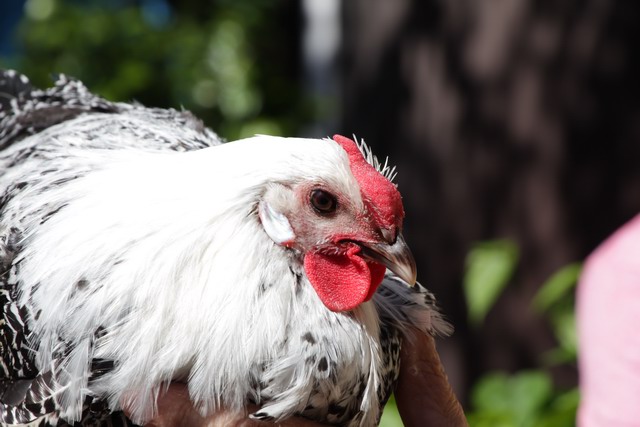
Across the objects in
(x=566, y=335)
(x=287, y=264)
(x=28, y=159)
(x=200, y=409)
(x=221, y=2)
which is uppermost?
(x=221, y=2)

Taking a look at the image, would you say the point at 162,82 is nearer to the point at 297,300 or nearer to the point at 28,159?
the point at 28,159

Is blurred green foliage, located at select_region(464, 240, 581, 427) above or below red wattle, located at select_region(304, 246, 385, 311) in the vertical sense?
below

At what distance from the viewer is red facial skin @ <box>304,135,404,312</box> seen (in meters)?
1.84

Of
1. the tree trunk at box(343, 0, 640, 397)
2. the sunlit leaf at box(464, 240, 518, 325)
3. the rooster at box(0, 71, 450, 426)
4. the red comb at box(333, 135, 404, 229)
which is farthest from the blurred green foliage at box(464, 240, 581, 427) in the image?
the red comb at box(333, 135, 404, 229)

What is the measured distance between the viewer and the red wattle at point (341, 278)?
1863 millimetres

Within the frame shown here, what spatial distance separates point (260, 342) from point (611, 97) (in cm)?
287

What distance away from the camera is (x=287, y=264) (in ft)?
6.16

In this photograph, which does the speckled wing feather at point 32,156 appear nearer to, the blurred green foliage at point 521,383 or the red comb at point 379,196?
the red comb at point 379,196

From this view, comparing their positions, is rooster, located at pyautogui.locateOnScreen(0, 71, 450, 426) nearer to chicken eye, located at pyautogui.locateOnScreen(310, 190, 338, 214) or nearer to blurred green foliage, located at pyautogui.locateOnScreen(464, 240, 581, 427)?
chicken eye, located at pyautogui.locateOnScreen(310, 190, 338, 214)

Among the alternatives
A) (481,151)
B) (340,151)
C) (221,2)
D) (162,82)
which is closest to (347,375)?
A: (340,151)

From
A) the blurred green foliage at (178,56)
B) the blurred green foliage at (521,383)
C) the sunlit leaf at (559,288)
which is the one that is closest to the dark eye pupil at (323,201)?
the blurred green foliage at (521,383)

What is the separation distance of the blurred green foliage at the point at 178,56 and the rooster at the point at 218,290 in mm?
3134

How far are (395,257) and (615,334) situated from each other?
57 centimetres

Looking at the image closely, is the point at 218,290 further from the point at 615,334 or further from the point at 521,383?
the point at 521,383
